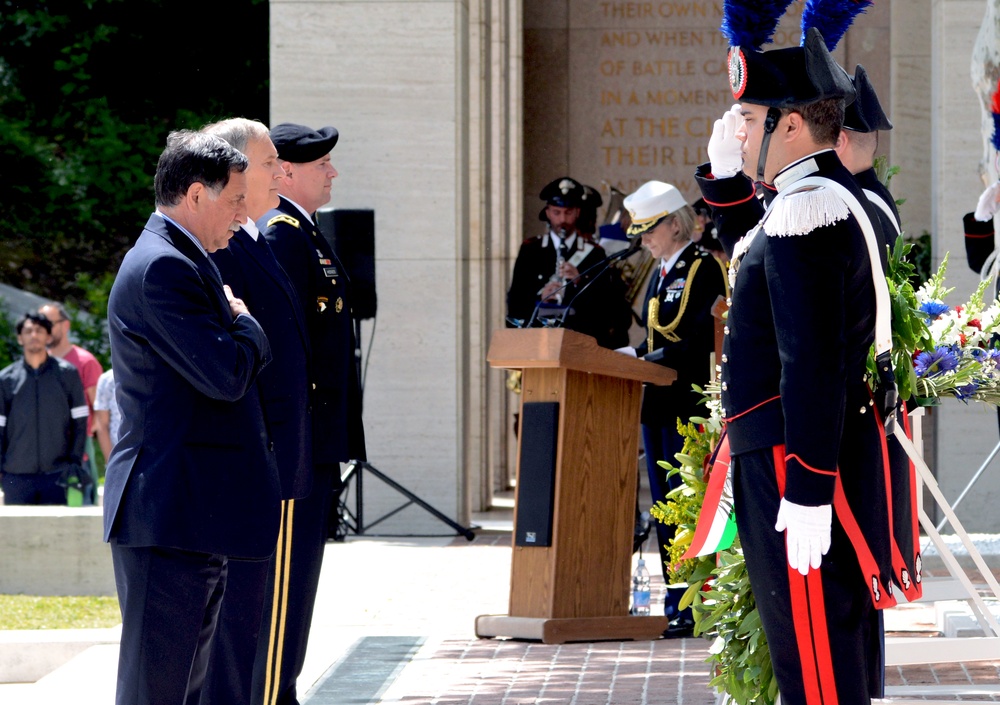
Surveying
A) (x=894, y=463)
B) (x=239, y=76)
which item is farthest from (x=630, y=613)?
(x=239, y=76)

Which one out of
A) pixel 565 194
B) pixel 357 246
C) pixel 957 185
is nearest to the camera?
pixel 357 246

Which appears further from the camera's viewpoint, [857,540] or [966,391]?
[966,391]

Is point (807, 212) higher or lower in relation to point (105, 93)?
lower

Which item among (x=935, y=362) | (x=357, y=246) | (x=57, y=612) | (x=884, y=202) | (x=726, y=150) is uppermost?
(x=726, y=150)

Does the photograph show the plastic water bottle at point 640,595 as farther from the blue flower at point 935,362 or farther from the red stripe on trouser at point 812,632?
the red stripe on trouser at point 812,632

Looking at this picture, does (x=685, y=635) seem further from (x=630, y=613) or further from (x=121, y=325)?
(x=121, y=325)

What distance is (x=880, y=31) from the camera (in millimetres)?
15688

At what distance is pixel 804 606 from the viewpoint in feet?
13.1

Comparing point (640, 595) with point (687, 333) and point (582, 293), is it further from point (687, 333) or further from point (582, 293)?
point (582, 293)

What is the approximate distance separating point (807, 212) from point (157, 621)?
1.81 meters

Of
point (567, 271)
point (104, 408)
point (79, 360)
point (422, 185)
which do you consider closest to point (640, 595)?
point (567, 271)

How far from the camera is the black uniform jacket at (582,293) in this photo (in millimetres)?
10141

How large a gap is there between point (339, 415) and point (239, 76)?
21585mm

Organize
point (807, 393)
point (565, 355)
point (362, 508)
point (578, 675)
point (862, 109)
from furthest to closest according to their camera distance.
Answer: point (362, 508), point (565, 355), point (578, 675), point (862, 109), point (807, 393)
